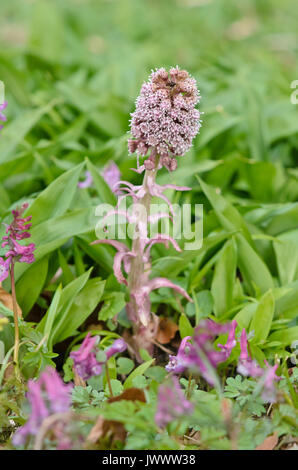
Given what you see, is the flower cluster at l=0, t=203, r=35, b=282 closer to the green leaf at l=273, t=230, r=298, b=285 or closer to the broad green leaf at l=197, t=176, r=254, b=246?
the broad green leaf at l=197, t=176, r=254, b=246

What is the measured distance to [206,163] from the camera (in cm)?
336

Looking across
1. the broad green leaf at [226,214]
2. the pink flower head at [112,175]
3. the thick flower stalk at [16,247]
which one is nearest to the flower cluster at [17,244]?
the thick flower stalk at [16,247]

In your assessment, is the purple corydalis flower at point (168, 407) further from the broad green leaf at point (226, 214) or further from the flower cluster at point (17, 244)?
the broad green leaf at point (226, 214)

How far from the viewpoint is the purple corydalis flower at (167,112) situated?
6.31ft

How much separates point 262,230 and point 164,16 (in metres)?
6.34

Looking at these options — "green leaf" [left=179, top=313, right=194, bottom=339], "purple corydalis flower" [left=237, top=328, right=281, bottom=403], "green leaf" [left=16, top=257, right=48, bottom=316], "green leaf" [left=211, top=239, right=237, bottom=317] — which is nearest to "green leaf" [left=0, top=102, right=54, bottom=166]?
"green leaf" [left=16, top=257, right=48, bottom=316]

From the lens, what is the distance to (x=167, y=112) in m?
1.93

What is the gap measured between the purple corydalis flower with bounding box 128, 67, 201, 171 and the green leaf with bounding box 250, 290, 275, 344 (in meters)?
0.80

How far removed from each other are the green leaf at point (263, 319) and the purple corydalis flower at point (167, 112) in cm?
80

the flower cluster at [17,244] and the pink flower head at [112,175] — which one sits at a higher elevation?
the pink flower head at [112,175]

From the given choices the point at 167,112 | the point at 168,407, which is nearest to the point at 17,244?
the point at 167,112

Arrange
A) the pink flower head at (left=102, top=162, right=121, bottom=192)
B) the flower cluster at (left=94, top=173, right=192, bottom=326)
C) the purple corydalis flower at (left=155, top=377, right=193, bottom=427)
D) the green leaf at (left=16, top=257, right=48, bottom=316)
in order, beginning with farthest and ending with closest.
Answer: the pink flower head at (left=102, top=162, right=121, bottom=192) < the green leaf at (left=16, top=257, right=48, bottom=316) < the flower cluster at (left=94, top=173, right=192, bottom=326) < the purple corydalis flower at (left=155, top=377, right=193, bottom=427)

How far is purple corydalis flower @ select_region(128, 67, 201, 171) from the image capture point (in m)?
1.92
